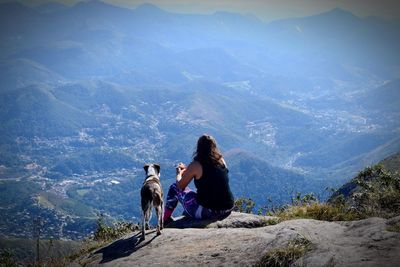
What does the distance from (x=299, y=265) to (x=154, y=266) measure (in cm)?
383

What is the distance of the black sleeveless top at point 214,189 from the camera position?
13.3 m

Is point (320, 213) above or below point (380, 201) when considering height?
below

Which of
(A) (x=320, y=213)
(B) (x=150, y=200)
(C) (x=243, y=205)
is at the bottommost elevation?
(A) (x=320, y=213)

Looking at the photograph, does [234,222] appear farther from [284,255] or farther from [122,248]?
[284,255]

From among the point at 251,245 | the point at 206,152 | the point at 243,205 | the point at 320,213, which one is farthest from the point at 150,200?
the point at 243,205

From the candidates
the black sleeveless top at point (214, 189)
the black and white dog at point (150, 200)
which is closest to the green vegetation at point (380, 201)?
the black sleeveless top at point (214, 189)

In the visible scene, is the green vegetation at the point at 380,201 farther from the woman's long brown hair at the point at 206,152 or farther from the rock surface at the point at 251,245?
the woman's long brown hair at the point at 206,152

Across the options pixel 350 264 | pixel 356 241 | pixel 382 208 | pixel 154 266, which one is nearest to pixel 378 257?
pixel 350 264

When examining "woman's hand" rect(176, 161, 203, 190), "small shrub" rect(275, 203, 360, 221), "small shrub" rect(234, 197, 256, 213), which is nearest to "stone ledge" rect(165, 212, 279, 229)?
"small shrub" rect(275, 203, 360, 221)

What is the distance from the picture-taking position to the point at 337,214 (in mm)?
12656

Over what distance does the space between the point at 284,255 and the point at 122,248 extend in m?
5.80

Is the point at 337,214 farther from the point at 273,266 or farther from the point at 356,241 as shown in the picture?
the point at 273,266

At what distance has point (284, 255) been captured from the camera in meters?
7.97

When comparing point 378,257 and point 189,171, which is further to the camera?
point 189,171
